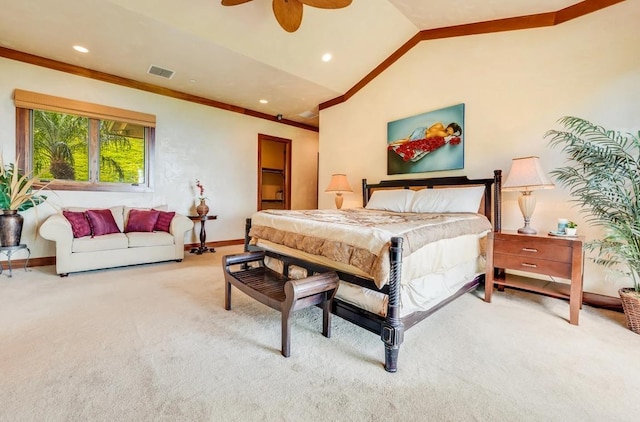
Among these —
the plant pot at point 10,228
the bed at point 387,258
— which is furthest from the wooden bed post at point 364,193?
the plant pot at point 10,228

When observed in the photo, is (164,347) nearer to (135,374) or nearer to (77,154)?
(135,374)

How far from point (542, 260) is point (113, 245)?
4900 millimetres

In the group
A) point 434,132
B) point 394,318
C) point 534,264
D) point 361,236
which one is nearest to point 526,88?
point 434,132

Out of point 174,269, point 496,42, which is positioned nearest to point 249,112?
point 174,269

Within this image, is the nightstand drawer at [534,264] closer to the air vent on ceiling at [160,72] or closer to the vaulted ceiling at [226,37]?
the vaulted ceiling at [226,37]

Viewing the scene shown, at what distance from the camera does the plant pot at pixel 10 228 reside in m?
3.28

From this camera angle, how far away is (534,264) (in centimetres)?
247

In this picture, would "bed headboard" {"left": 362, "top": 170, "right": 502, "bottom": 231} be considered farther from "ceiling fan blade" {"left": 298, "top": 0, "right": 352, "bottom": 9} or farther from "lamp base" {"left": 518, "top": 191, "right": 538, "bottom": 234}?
"ceiling fan blade" {"left": 298, "top": 0, "right": 352, "bottom": 9}

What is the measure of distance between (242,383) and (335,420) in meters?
0.55

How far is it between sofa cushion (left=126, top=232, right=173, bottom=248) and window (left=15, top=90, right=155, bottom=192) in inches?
44.9

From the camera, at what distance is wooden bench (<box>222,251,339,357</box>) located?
5.51ft

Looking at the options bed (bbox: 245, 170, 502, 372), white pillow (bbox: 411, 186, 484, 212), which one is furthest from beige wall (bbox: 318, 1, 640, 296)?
bed (bbox: 245, 170, 502, 372)

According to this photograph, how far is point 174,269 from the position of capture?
148 inches

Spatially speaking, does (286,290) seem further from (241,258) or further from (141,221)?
(141,221)
